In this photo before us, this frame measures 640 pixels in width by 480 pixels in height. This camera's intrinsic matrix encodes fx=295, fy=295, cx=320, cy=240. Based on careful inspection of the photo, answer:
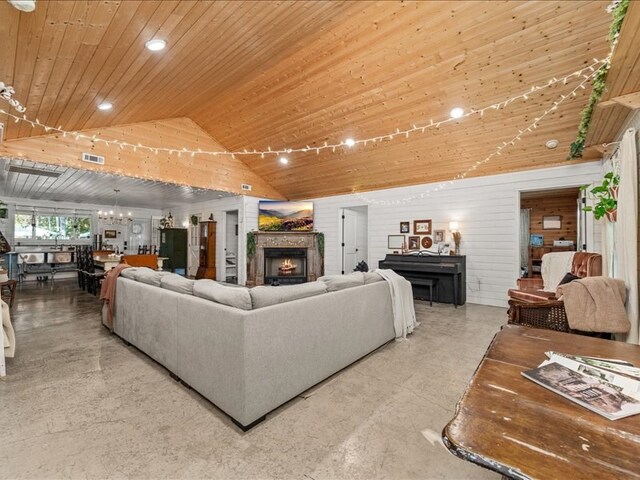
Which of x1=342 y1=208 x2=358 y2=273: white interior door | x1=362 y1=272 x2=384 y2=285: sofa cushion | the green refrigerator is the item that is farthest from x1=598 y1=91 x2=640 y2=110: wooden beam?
the green refrigerator

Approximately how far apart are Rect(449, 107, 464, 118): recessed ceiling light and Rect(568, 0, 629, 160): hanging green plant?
139 cm

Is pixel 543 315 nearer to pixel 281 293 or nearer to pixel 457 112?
pixel 281 293

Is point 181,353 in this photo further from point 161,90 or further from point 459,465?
point 161,90

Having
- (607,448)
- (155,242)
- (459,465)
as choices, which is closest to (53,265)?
(155,242)

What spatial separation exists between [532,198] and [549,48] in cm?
592

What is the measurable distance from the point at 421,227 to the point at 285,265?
3.75m

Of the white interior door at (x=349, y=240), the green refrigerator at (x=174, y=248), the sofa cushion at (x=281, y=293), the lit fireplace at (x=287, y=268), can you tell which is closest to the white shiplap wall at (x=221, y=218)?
the green refrigerator at (x=174, y=248)

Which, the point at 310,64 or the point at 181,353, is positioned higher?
the point at 310,64

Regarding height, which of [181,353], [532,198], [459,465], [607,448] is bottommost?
[459,465]

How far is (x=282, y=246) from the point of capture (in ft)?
25.9

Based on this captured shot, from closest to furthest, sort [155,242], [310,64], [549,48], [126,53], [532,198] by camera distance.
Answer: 1. [126,53]
2. [549,48]
3. [310,64]
4. [532,198]
5. [155,242]

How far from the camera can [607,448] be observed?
714 millimetres

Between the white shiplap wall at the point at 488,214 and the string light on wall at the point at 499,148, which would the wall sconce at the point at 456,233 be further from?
the string light on wall at the point at 499,148

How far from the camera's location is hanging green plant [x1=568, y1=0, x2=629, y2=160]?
2051 millimetres
